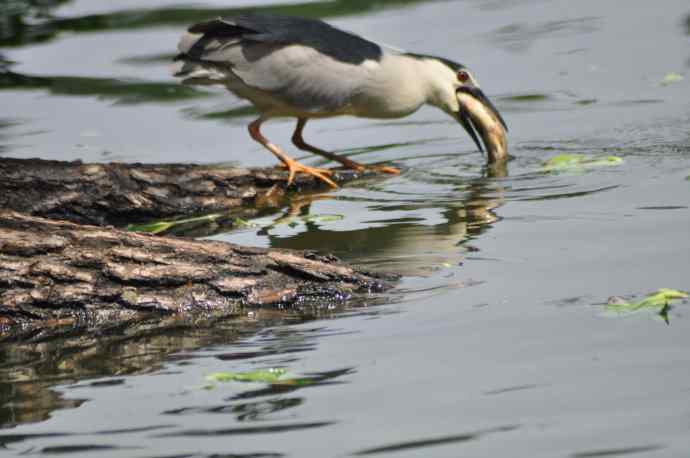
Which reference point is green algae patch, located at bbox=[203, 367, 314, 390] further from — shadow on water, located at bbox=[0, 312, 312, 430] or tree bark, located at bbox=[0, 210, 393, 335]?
tree bark, located at bbox=[0, 210, 393, 335]

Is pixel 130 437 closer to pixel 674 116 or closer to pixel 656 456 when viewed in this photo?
pixel 656 456

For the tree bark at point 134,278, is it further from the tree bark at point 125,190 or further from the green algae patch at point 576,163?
the green algae patch at point 576,163

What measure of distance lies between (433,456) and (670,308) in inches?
65.0

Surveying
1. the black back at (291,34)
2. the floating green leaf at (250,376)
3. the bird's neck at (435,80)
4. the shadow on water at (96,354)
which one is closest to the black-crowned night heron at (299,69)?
the black back at (291,34)

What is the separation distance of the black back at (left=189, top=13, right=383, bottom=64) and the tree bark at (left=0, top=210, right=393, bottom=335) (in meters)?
3.29

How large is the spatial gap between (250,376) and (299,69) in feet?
14.4

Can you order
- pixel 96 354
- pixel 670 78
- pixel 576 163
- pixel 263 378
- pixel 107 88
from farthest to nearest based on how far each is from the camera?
pixel 107 88, pixel 670 78, pixel 576 163, pixel 96 354, pixel 263 378

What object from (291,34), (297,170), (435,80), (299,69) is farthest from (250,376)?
(435,80)

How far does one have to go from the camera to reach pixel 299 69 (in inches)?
329

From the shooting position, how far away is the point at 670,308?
15.8 ft

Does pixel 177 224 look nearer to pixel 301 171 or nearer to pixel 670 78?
pixel 301 171

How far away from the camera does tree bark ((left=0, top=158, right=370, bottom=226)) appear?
7.14 metres

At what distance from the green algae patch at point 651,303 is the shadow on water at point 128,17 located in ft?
30.5

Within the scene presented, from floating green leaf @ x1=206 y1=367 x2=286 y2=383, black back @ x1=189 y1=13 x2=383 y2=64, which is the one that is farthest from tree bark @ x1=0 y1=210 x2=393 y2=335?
black back @ x1=189 y1=13 x2=383 y2=64
